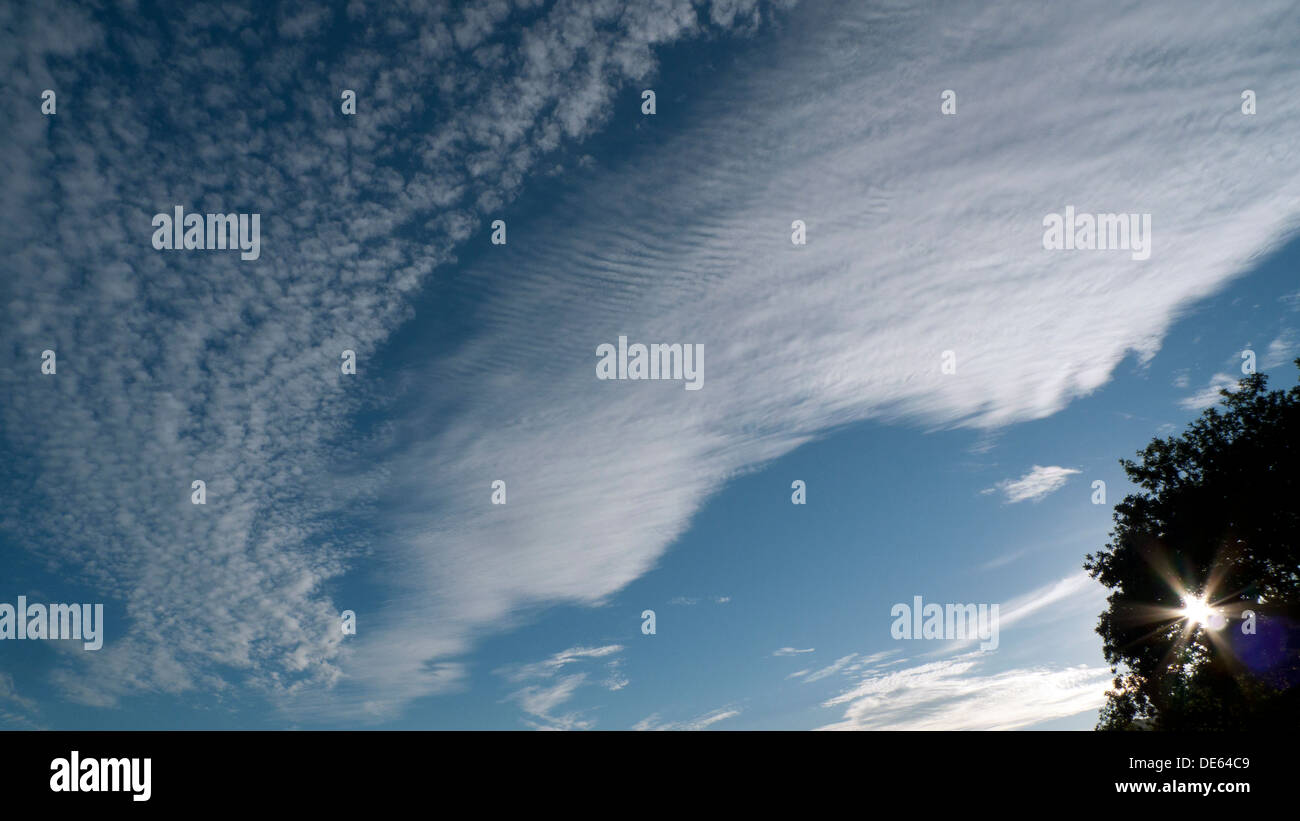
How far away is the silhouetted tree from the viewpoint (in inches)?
1258

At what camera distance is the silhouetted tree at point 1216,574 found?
1258 inches

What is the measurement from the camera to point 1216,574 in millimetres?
35062

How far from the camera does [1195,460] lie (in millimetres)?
35531
